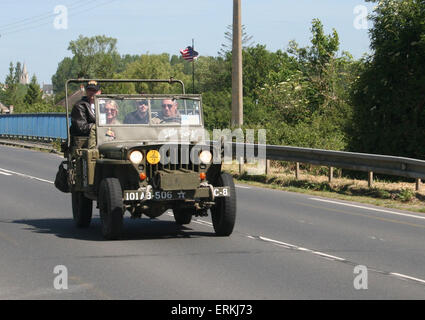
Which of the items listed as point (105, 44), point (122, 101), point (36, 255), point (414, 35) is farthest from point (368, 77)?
point (105, 44)

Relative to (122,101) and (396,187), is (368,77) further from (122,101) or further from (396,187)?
(122,101)

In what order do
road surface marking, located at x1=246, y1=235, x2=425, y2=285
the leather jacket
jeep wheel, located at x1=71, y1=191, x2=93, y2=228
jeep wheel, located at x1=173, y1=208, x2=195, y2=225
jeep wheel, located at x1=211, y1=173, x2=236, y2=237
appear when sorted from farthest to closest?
jeep wheel, located at x1=173, y1=208, x2=195, y2=225 → jeep wheel, located at x1=71, y1=191, x2=93, y2=228 → the leather jacket → jeep wheel, located at x1=211, y1=173, x2=236, y2=237 → road surface marking, located at x1=246, y1=235, x2=425, y2=285

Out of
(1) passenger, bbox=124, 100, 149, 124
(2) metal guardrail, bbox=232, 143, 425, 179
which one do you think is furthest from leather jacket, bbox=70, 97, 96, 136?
(2) metal guardrail, bbox=232, 143, 425, 179

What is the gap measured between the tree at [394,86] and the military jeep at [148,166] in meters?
13.2

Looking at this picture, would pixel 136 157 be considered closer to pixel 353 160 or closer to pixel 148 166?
pixel 148 166

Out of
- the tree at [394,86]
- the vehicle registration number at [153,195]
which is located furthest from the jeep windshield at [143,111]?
the tree at [394,86]

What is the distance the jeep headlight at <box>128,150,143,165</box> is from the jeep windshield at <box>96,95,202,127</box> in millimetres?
1583

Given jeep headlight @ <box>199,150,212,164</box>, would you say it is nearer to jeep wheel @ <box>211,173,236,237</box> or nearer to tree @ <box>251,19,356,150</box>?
jeep wheel @ <box>211,173,236,237</box>

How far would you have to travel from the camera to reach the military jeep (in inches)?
412

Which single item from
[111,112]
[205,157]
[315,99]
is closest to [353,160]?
[111,112]

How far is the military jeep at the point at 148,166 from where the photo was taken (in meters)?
10.5

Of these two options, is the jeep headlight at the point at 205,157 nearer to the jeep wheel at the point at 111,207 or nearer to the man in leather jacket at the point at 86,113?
the jeep wheel at the point at 111,207

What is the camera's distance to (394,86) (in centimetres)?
2483

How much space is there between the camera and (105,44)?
514 ft
